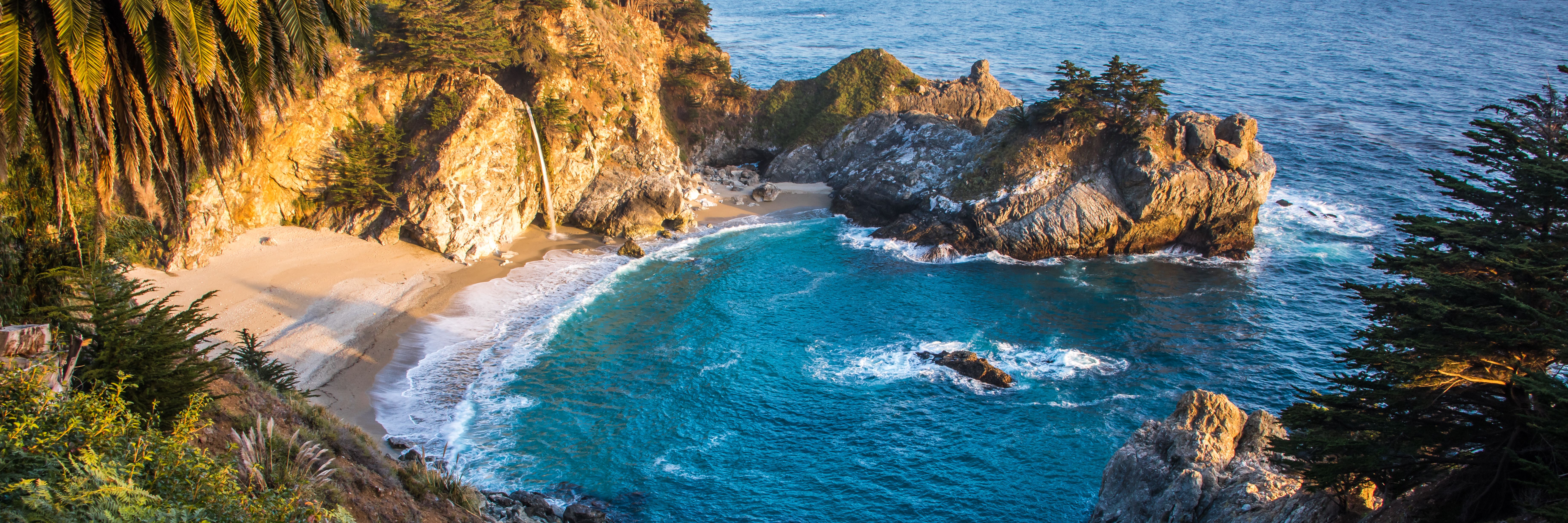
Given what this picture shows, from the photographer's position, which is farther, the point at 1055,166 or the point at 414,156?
the point at 1055,166

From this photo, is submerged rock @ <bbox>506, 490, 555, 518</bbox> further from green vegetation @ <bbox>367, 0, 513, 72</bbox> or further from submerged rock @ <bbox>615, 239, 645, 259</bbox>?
green vegetation @ <bbox>367, 0, 513, 72</bbox>

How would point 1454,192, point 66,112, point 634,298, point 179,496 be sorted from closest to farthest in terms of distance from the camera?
point 179,496 → point 66,112 → point 1454,192 → point 634,298

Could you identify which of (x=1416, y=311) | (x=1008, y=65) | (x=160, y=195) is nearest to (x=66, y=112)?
(x=160, y=195)

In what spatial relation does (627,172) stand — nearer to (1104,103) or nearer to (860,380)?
(860,380)

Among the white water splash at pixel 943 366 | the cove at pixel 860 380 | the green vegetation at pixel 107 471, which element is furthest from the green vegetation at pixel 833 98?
the green vegetation at pixel 107 471

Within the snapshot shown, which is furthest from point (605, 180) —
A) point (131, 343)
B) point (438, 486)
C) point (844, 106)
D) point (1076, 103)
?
point (131, 343)

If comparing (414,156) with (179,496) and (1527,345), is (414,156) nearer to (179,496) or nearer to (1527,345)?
(179,496)
